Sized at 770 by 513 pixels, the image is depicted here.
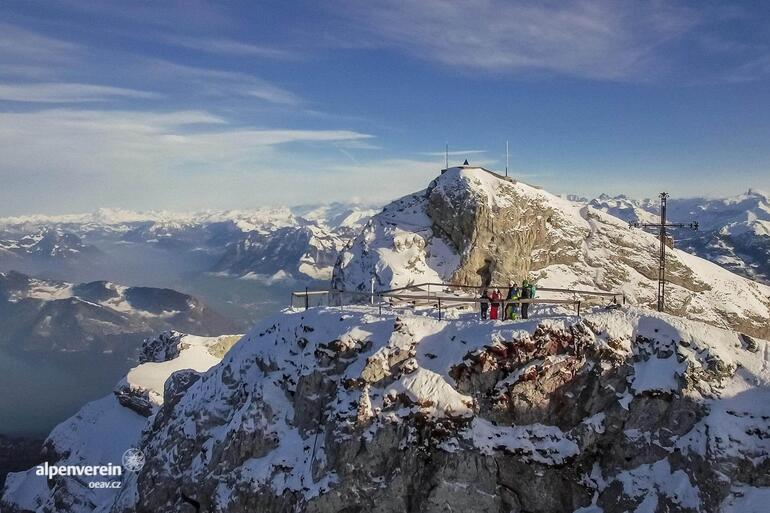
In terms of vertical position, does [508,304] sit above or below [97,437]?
above

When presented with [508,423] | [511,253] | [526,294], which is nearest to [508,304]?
[526,294]

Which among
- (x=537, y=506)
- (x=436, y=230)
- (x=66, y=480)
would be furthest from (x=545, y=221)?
(x=66, y=480)

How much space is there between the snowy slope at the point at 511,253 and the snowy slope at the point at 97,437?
108 feet

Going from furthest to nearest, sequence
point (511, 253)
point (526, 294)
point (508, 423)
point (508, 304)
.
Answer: point (511, 253)
point (526, 294)
point (508, 304)
point (508, 423)

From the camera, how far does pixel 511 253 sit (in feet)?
246

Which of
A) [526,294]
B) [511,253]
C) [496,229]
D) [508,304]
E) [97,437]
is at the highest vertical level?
[496,229]

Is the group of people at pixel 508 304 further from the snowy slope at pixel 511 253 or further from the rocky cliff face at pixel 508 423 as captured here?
the snowy slope at pixel 511 253

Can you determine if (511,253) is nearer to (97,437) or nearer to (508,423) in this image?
(508,423)

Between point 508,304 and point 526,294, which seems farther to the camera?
point 526,294

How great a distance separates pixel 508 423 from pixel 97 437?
85287mm

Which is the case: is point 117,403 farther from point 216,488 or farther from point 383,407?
point 383,407

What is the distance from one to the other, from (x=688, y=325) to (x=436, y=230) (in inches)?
1997

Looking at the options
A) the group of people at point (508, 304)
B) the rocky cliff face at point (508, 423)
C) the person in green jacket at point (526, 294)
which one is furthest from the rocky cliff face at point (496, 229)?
the rocky cliff face at point (508, 423)

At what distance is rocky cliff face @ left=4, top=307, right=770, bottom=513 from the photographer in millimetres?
26094
